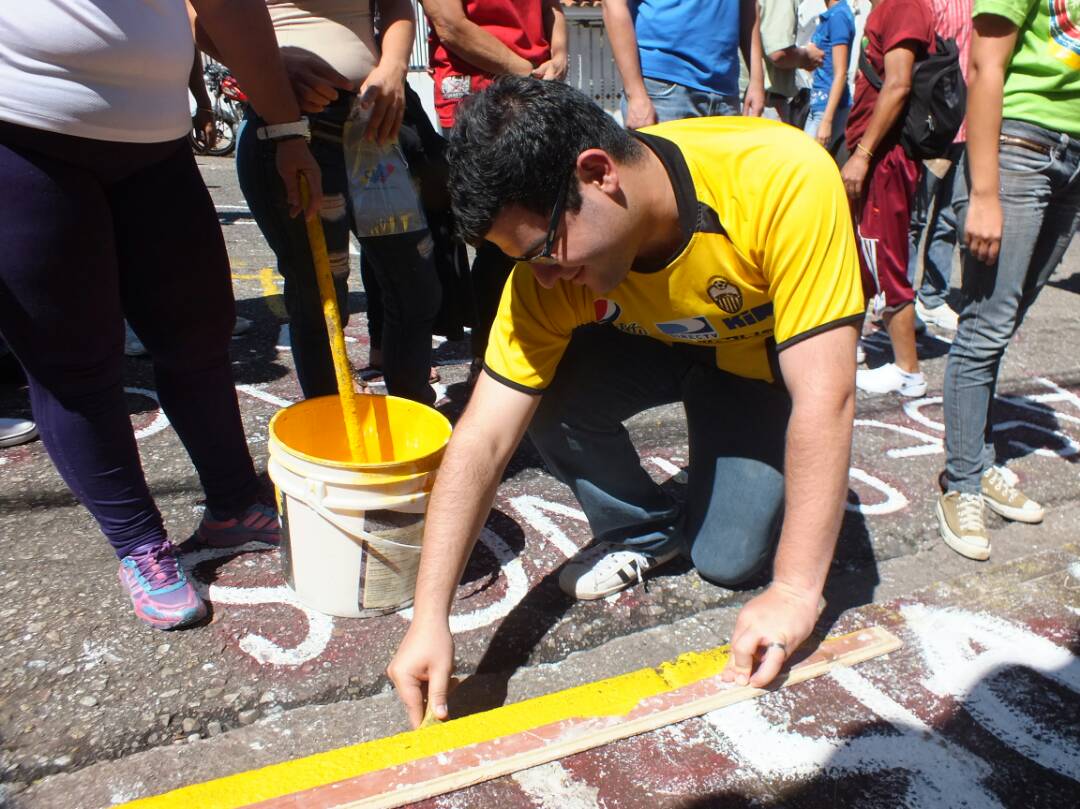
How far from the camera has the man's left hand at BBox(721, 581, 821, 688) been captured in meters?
1.65

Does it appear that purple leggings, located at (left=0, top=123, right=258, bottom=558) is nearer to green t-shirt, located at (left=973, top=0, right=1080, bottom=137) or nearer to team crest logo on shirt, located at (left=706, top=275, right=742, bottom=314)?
team crest logo on shirt, located at (left=706, top=275, right=742, bottom=314)

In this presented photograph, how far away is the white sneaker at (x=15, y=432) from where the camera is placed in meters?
3.08

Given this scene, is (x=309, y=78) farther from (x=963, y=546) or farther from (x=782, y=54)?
(x=782, y=54)

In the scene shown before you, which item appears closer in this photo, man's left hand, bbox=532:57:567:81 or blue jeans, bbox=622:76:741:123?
man's left hand, bbox=532:57:567:81

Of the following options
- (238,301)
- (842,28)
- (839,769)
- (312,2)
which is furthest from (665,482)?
(842,28)

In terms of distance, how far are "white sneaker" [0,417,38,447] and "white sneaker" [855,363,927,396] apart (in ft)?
11.7

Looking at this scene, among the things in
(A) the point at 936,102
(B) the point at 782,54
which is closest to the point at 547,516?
(A) the point at 936,102

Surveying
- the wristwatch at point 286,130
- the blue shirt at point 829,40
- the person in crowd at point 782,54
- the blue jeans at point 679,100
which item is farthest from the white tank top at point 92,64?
the blue shirt at point 829,40

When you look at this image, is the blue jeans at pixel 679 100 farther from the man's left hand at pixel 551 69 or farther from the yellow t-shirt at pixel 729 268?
the yellow t-shirt at pixel 729 268

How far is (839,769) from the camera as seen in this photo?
1751 millimetres

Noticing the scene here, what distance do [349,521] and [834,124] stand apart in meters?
5.89

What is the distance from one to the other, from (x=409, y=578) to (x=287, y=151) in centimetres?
118

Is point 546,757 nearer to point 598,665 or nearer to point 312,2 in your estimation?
point 598,665

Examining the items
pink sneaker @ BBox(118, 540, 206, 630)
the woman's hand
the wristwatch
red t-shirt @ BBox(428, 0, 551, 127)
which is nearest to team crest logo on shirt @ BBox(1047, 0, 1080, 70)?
red t-shirt @ BBox(428, 0, 551, 127)
